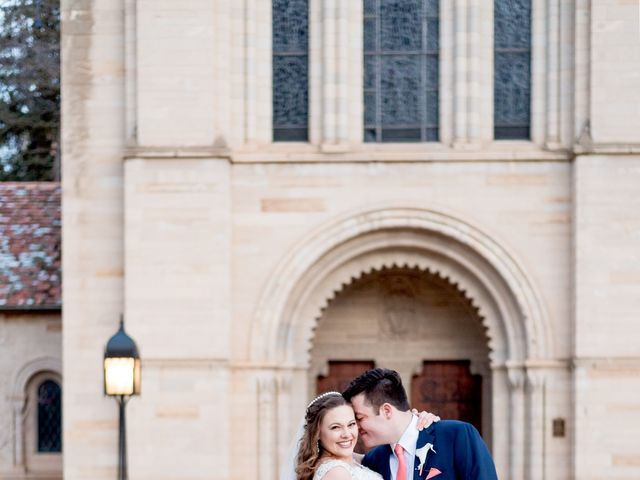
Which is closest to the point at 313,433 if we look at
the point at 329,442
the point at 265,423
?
the point at 329,442

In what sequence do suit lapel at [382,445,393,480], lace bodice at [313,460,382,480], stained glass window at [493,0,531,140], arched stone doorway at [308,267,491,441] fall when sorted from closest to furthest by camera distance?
1. lace bodice at [313,460,382,480]
2. suit lapel at [382,445,393,480]
3. stained glass window at [493,0,531,140]
4. arched stone doorway at [308,267,491,441]

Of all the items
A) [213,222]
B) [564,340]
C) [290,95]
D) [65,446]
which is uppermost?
[290,95]

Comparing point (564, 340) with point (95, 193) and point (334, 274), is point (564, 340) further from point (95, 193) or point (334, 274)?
point (95, 193)

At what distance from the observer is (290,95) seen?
636 inches

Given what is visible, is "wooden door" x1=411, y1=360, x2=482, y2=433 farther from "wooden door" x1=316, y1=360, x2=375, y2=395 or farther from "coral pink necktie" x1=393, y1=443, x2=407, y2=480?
"coral pink necktie" x1=393, y1=443, x2=407, y2=480

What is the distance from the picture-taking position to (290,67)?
1612 cm

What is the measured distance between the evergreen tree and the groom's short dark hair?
24.6 meters

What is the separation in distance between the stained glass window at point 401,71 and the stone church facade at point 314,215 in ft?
0.14

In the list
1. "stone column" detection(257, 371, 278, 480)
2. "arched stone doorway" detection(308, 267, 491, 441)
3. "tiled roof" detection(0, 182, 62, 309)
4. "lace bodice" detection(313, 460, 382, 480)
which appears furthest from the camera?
"tiled roof" detection(0, 182, 62, 309)

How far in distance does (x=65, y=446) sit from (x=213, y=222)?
11.5 feet

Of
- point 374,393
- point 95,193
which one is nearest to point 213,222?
point 95,193

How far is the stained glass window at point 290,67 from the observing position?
52.9 feet

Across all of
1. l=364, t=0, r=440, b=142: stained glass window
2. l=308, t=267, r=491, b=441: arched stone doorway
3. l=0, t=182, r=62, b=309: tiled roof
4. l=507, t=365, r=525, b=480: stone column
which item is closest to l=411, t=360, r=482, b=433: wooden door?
l=308, t=267, r=491, b=441: arched stone doorway

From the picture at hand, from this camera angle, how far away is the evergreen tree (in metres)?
30.3
